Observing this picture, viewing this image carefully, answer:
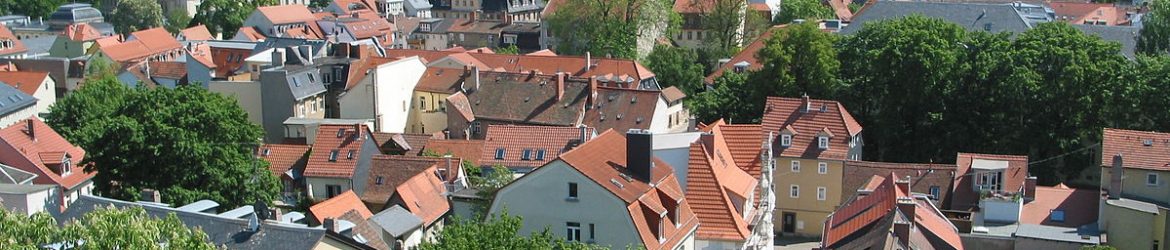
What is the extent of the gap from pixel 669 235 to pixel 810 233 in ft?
65.4

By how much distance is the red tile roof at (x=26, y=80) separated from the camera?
68000 millimetres

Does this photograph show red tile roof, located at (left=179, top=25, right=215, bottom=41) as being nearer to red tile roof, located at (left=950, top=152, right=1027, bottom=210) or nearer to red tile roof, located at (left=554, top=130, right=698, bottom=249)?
red tile roof, located at (left=950, top=152, right=1027, bottom=210)

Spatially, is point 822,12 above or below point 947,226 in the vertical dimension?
above

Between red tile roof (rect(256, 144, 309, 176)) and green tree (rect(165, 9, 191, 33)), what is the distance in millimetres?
72804

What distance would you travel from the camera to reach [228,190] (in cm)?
4238

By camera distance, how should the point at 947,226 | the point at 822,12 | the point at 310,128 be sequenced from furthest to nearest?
the point at 822,12 → the point at 310,128 → the point at 947,226

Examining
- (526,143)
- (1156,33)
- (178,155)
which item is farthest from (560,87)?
(1156,33)

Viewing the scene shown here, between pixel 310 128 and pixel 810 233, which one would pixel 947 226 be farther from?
pixel 310 128

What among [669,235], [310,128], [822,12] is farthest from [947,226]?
[822,12]

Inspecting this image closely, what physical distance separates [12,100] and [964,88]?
4452cm

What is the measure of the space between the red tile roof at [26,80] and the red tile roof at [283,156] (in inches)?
910

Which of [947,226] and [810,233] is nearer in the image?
[947,226]

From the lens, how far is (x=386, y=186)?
151ft

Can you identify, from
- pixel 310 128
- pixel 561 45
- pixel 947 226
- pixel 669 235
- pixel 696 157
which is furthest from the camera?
pixel 561 45
